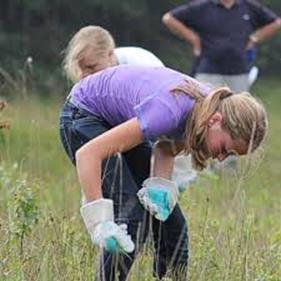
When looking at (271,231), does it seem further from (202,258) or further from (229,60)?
(229,60)

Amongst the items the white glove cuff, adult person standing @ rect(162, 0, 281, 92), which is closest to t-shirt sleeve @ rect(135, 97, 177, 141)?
the white glove cuff

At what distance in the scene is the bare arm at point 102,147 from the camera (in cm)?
473

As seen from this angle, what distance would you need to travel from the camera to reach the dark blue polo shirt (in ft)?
36.1

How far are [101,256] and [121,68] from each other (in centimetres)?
78

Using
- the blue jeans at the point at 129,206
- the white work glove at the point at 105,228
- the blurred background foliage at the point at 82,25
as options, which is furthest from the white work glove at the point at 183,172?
the blurred background foliage at the point at 82,25

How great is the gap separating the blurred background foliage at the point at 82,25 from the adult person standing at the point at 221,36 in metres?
8.74

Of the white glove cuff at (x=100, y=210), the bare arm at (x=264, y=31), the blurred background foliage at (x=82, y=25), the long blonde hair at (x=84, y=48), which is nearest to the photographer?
the white glove cuff at (x=100, y=210)

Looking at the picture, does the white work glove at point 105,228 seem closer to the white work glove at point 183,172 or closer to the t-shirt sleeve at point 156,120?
the t-shirt sleeve at point 156,120

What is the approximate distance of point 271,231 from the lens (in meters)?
7.21

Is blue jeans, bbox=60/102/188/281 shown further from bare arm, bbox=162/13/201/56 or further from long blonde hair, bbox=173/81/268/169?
bare arm, bbox=162/13/201/56

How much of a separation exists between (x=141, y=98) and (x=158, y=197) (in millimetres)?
432

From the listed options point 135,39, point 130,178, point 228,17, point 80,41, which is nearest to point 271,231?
point 80,41

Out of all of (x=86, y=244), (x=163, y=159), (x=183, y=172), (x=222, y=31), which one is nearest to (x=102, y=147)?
(x=163, y=159)

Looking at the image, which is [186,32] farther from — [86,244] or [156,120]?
[156,120]
